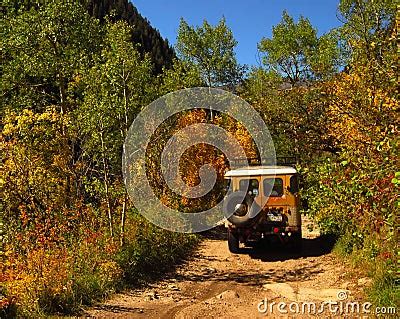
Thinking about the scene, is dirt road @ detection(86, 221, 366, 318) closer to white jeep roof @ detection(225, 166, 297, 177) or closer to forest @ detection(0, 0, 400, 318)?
forest @ detection(0, 0, 400, 318)

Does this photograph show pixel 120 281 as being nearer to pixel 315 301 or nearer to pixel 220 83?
pixel 315 301

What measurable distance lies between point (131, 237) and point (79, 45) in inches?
287

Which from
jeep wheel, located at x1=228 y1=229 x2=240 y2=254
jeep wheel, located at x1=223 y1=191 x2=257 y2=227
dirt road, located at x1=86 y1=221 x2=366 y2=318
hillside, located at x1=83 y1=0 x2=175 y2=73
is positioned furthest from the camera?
hillside, located at x1=83 y1=0 x2=175 y2=73

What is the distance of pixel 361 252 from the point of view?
392 inches

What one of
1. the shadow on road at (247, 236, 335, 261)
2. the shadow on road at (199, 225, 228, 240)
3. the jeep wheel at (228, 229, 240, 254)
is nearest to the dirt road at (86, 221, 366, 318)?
the shadow on road at (247, 236, 335, 261)

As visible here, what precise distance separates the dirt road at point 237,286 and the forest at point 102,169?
1.70ft

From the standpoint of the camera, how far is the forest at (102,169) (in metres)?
7.57

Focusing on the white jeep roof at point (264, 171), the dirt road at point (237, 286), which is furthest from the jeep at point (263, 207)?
the dirt road at point (237, 286)

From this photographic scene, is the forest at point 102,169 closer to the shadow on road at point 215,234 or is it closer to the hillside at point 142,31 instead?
the shadow on road at point 215,234

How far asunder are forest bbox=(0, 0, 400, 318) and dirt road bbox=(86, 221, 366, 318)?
20.4 inches

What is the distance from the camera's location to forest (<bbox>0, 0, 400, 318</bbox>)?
7566 millimetres

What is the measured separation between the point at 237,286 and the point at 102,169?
4.64 metres

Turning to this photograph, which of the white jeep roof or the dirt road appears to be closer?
the dirt road

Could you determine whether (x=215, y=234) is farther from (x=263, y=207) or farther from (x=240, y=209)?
(x=240, y=209)
